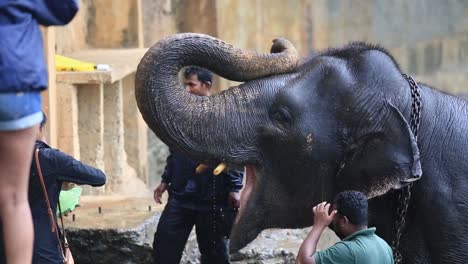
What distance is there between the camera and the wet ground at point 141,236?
8.42 metres

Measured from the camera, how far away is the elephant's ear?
522cm

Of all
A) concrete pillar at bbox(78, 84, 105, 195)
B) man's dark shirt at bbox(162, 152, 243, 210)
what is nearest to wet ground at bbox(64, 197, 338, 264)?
man's dark shirt at bbox(162, 152, 243, 210)

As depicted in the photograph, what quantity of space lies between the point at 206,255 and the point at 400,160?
294 centimetres

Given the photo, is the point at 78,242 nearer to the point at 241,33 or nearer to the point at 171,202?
the point at 171,202

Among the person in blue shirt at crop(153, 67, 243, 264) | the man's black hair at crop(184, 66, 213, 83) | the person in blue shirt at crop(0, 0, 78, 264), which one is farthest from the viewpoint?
the person in blue shirt at crop(153, 67, 243, 264)

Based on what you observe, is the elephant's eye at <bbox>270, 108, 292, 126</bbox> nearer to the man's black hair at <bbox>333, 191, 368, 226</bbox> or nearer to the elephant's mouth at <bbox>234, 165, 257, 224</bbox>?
the elephant's mouth at <bbox>234, 165, 257, 224</bbox>

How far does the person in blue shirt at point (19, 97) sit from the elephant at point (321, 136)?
1300 millimetres

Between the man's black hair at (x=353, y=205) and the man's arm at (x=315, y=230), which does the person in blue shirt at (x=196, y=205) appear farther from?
the man's black hair at (x=353, y=205)

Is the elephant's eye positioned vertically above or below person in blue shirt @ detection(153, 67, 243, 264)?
above

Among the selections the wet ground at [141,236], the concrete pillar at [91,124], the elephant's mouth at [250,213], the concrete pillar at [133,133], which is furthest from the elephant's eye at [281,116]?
the concrete pillar at [133,133]

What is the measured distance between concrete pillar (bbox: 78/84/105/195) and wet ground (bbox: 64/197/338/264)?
197 centimetres

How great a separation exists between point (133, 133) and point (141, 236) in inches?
187

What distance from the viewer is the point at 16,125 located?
12.5ft

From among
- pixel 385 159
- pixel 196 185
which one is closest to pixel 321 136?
pixel 385 159
